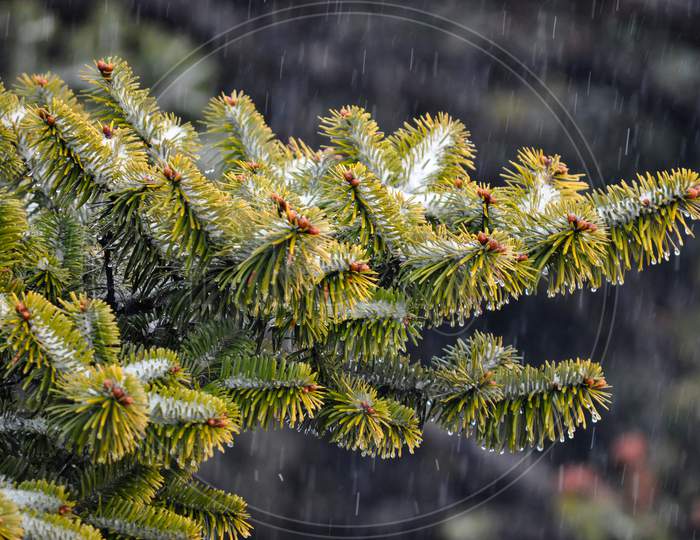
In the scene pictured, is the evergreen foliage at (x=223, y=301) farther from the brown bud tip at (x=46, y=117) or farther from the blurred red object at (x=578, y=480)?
the blurred red object at (x=578, y=480)

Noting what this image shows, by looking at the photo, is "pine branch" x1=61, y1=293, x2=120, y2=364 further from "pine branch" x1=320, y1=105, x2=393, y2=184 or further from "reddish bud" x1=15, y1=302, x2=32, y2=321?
"pine branch" x1=320, y1=105, x2=393, y2=184

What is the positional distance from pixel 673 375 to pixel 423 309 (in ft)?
6.42

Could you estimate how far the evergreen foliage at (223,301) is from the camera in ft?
1.56

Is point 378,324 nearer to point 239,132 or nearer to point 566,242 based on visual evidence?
point 566,242

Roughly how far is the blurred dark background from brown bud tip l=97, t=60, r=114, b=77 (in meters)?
1.45

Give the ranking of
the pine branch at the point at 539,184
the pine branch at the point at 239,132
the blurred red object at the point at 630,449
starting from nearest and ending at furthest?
the pine branch at the point at 539,184
the pine branch at the point at 239,132
the blurred red object at the point at 630,449

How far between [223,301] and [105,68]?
265 millimetres

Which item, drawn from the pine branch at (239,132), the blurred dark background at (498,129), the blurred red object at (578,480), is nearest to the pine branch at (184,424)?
the pine branch at (239,132)

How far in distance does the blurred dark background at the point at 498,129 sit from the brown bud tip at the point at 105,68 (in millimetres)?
1454

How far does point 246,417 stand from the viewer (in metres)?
0.54

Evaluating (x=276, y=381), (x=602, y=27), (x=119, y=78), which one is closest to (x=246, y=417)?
(x=276, y=381)

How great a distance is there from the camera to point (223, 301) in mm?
574

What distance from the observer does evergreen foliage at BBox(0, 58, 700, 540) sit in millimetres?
475

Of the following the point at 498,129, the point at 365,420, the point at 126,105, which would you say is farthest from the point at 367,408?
the point at 498,129
